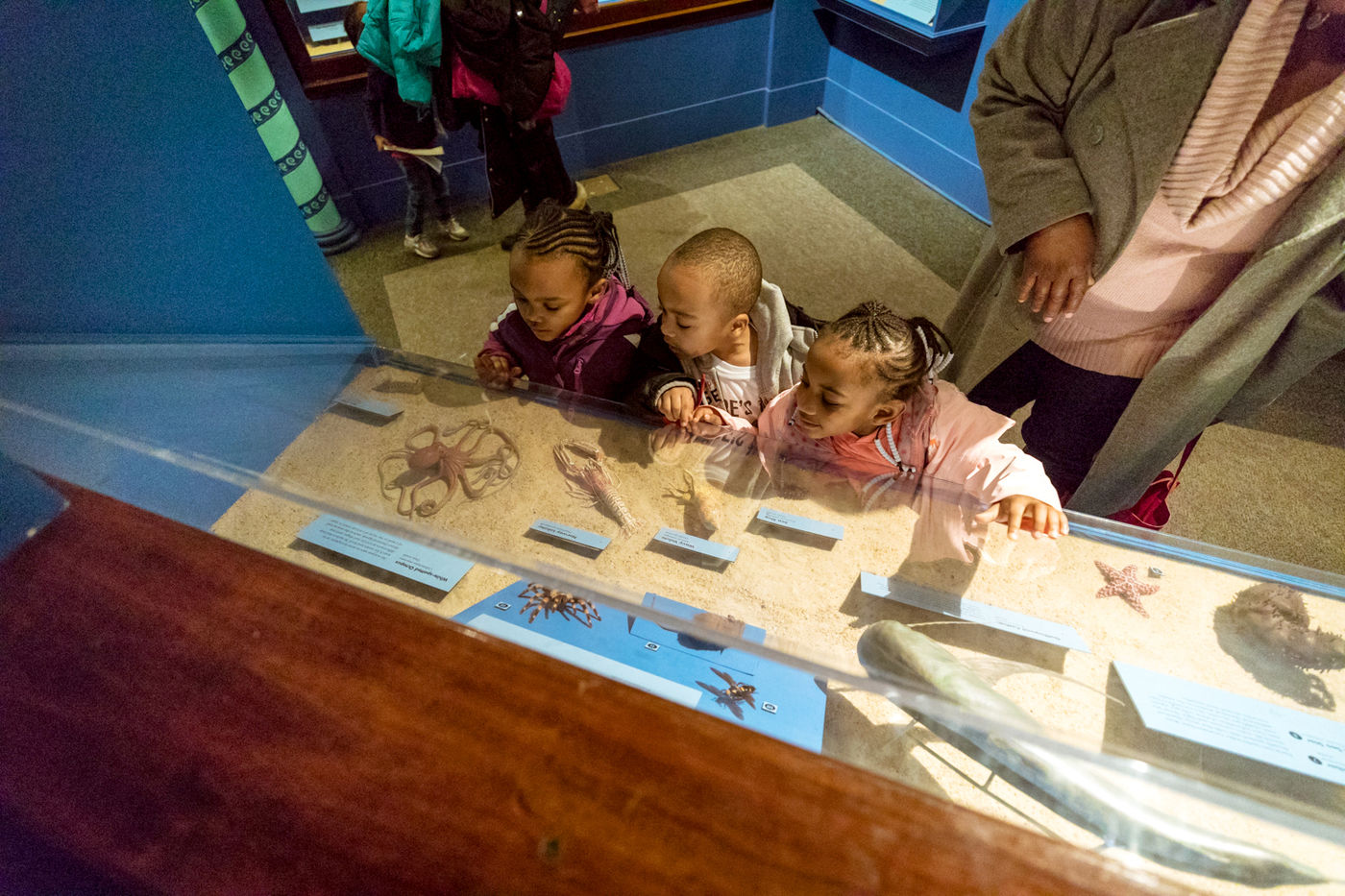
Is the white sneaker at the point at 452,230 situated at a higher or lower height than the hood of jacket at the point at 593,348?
lower

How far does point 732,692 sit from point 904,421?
668mm

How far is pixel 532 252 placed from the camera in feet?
4.13

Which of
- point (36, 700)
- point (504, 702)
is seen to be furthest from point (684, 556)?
point (36, 700)

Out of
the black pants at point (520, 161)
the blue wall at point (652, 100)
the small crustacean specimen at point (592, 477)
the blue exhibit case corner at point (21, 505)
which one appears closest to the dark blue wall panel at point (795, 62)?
the blue wall at point (652, 100)

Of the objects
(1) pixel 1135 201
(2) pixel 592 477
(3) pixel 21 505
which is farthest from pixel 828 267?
(3) pixel 21 505

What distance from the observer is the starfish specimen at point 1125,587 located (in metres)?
0.89

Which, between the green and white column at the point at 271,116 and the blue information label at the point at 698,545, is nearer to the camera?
the blue information label at the point at 698,545

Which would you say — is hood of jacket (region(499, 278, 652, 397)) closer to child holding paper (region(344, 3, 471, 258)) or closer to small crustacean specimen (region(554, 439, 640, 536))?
small crustacean specimen (region(554, 439, 640, 536))

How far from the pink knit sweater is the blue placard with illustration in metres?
0.84

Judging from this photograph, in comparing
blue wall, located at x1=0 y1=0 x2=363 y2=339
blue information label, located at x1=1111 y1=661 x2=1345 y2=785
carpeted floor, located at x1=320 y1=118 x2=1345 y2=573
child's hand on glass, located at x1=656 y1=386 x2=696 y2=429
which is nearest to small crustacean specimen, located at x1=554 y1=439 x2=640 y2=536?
child's hand on glass, located at x1=656 y1=386 x2=696 y2=429

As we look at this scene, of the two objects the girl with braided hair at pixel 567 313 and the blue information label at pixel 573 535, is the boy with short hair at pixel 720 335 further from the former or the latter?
the blue information label at pixel 573 535

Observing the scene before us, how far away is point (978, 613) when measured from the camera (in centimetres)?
83

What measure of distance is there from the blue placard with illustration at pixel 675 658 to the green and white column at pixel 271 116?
1.94 meters

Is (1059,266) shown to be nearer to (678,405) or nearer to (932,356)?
(932,356)
